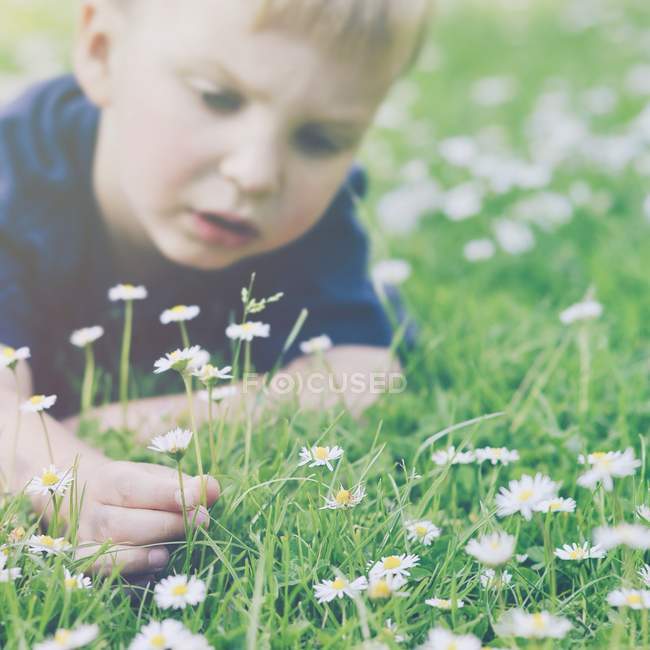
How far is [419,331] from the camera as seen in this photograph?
174cm

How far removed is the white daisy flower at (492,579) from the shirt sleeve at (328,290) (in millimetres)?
703

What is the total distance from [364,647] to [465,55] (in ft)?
10.4

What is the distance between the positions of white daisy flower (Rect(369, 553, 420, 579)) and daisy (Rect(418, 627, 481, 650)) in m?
0.09

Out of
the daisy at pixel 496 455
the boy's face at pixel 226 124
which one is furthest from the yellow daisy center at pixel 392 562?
the boy's face at pixel 226 124

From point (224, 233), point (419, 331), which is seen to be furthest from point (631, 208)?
point (224, 233)

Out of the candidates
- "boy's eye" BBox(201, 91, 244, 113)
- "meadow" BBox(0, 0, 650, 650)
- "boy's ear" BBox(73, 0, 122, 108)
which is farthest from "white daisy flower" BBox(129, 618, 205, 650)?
"boy's ear" BBox(73, 0, 122, 108)

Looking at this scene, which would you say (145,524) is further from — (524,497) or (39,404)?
(524,497)

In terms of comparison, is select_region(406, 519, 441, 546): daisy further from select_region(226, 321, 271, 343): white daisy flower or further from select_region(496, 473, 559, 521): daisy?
select_region(226, 321, 271, 343): white daisy flower

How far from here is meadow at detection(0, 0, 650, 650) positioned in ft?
3.11

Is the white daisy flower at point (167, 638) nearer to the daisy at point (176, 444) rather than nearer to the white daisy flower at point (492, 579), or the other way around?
the daisy at point (176, 444)

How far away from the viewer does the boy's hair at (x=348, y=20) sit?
1.41 m

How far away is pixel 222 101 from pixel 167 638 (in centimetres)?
84

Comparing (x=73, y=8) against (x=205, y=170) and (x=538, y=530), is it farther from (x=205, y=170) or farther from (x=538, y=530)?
(x=538, y=530)

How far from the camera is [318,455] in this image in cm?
108
